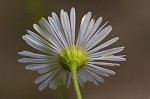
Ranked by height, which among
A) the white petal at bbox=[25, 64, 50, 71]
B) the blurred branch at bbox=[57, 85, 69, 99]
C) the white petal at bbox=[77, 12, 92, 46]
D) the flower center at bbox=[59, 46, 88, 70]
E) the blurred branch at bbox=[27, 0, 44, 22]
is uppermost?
the blurred branch at bbox=[27, 0, 44, 22]

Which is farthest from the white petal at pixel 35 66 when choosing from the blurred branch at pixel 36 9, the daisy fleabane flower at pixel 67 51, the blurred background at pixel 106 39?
the blurred background at pixel 106 39

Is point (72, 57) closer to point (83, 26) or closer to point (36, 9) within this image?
point (83, 26)

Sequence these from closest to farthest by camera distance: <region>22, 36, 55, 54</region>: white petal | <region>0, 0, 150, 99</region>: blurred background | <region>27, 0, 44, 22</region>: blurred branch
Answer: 1. <region>27, 0, 44, 22</region>: blurred branch
2. <region>22, 36, 55, 54</region>: white petal
3. <region>0, 0, 150, 99</region>: blurred background

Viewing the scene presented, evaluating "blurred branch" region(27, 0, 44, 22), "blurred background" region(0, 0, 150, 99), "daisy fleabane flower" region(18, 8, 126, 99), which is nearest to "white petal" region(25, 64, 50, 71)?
"daisy fleabane flower" region(18, 8, 126, 99)

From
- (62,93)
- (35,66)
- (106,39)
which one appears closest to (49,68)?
(35,66)

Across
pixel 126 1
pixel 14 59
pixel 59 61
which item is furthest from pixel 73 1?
pixel 59 61

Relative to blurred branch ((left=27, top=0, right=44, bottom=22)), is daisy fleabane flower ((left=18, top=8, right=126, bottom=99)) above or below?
below

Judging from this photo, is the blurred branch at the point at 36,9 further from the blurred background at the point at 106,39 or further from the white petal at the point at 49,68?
the blurred background at the point at 106,39

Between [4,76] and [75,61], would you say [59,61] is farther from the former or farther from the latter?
[4,76]

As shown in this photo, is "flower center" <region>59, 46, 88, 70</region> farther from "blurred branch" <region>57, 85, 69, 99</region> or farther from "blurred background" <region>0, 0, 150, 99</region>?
"blurred background" <region>0, 0, 150, 99</region>
